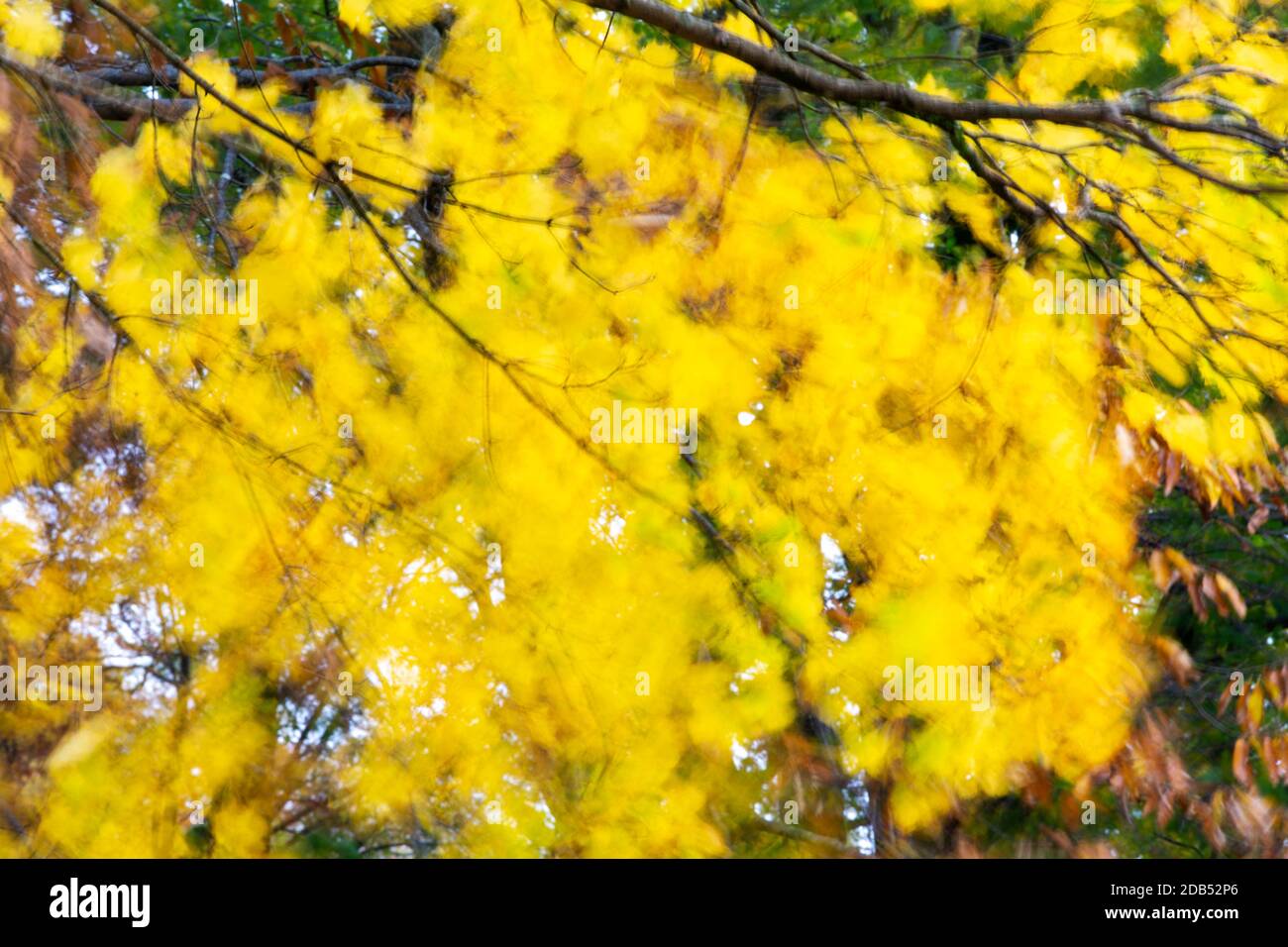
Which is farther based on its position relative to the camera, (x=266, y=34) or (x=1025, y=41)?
(x=266, y=34)

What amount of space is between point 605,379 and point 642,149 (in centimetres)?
37

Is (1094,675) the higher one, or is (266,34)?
(266,34)

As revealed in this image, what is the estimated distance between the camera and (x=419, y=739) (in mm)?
1590

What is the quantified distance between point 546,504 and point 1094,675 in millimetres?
866

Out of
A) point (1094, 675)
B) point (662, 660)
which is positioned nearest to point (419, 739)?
point (662, 660)

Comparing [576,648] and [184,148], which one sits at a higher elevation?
[184,148]

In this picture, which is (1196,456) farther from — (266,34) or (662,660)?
(266,34)

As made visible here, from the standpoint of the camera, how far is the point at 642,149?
1.67 meters
